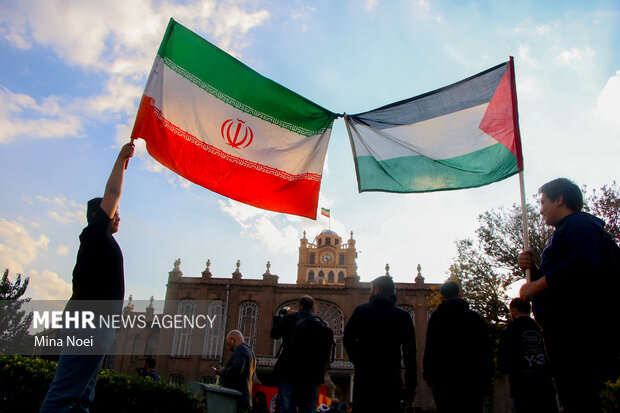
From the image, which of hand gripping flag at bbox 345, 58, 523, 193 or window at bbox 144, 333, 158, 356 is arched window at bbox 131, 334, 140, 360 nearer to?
window at bbox 144, 333, 158, 356

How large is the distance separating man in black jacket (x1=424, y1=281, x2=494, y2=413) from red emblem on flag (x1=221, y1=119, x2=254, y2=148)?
10.2 ft

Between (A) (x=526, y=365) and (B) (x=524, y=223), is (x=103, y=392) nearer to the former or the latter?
(A) (x=526, y=365)

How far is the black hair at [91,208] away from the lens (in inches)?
131

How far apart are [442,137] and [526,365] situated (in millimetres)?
2890

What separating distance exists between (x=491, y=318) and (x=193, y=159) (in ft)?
63.0

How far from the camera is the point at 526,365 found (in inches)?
180

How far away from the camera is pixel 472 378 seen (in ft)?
12.7

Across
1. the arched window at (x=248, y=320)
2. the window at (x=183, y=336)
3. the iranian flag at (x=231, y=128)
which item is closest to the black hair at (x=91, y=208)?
the iranian flag at (x=231, y=128)

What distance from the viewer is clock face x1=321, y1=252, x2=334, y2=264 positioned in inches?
2507

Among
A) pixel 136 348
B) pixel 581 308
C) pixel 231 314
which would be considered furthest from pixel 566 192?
pixel 136 348

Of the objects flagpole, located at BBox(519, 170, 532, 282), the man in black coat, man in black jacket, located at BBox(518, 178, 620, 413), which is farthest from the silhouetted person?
flagpole, located at BBox(519, 170, 532, 282)

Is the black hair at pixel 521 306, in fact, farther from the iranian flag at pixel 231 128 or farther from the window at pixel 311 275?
the window at pixel 311 275

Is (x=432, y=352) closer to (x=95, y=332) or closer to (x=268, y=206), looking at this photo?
(x=268, y=206)

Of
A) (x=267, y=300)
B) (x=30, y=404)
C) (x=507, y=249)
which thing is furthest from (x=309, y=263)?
(x=30, y=404)
